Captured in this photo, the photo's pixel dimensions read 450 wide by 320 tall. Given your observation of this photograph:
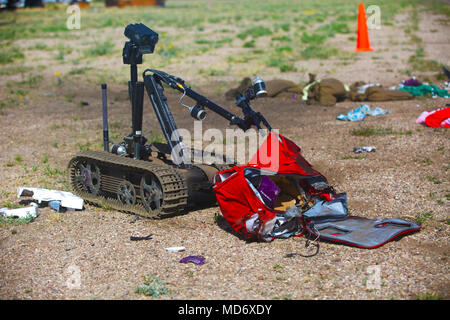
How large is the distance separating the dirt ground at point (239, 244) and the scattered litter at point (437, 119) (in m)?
0.21

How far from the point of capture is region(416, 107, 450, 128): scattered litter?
33.0 feet

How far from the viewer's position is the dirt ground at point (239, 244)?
4.70 meters

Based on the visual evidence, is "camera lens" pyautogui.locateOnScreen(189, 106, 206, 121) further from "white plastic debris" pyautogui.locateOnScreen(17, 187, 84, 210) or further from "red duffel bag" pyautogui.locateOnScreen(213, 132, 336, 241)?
"white plastic debris" pyautogui.locateOnScreen(17, 187, 84, 210)

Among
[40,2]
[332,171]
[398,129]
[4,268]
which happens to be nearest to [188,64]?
[398,129]

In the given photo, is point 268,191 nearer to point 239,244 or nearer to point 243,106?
point 239,244

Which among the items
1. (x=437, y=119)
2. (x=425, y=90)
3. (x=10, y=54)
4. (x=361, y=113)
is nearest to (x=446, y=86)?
(x=425, y=90)

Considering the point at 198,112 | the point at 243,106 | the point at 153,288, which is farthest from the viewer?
A: the point at 198,112

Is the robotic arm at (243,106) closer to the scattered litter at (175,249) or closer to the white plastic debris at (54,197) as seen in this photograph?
the scattered litter at (175,249)

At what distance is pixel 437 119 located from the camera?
10195 mm

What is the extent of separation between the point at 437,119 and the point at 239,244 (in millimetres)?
6095

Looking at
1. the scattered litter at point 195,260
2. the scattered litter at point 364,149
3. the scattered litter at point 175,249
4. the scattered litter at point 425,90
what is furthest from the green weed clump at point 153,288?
→ the scattered litter at point 425,90

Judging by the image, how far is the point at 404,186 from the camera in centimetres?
735

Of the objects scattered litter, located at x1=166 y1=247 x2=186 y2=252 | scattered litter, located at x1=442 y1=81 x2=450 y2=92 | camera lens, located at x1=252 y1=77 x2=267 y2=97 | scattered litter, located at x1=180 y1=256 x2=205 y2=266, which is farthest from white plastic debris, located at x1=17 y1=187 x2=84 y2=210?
scattered litter, located at x1=442 y1=81 x2=450 y2=92

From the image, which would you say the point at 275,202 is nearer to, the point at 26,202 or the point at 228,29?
the point at 26,202
